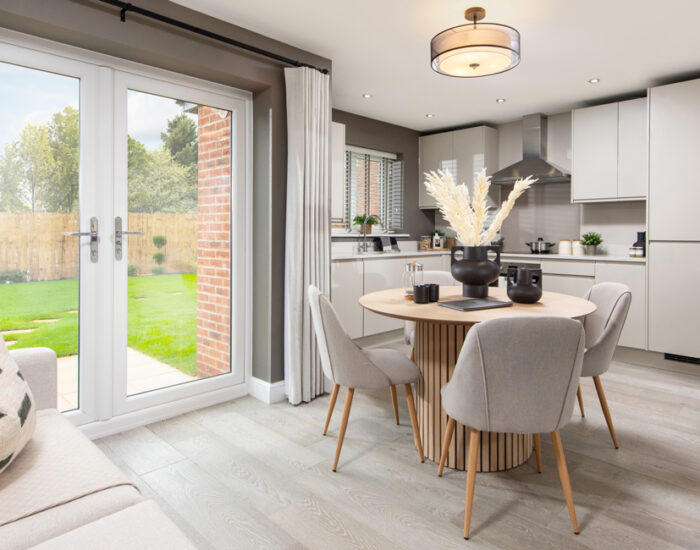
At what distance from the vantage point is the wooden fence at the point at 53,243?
2.35 meters

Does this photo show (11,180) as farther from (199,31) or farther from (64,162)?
(199,31)

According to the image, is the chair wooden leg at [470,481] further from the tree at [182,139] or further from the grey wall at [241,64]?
the tree at [182,139]

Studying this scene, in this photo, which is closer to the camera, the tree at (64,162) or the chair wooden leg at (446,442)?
the chair wooden leg at (446,442)

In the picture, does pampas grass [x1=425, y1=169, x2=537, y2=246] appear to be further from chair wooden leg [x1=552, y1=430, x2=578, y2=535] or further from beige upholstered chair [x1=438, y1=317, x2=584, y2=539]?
chair wooden leg [x1=552, y1=430, x2=578, y2=535]

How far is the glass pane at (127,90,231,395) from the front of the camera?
9.07ft

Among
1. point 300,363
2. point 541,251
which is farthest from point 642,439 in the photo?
point 541,251

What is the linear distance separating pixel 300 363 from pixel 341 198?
1.99 metres

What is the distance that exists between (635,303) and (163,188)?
12.6 feet

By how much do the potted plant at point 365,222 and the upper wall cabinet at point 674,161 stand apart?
2.53m

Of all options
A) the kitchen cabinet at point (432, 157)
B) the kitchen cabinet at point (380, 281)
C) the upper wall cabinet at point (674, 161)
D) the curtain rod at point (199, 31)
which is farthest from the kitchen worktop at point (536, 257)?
the curtain rod at point (199, 31)

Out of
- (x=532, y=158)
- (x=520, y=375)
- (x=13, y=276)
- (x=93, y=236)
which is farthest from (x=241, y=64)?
(x=532, y=158)

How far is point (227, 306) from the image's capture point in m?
3.21

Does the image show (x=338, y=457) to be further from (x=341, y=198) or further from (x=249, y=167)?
(x=341, y=198)

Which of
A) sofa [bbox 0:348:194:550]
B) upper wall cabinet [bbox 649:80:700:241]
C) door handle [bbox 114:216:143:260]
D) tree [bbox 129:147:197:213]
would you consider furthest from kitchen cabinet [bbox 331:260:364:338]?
sofa [bbox 0:348:194:550]
